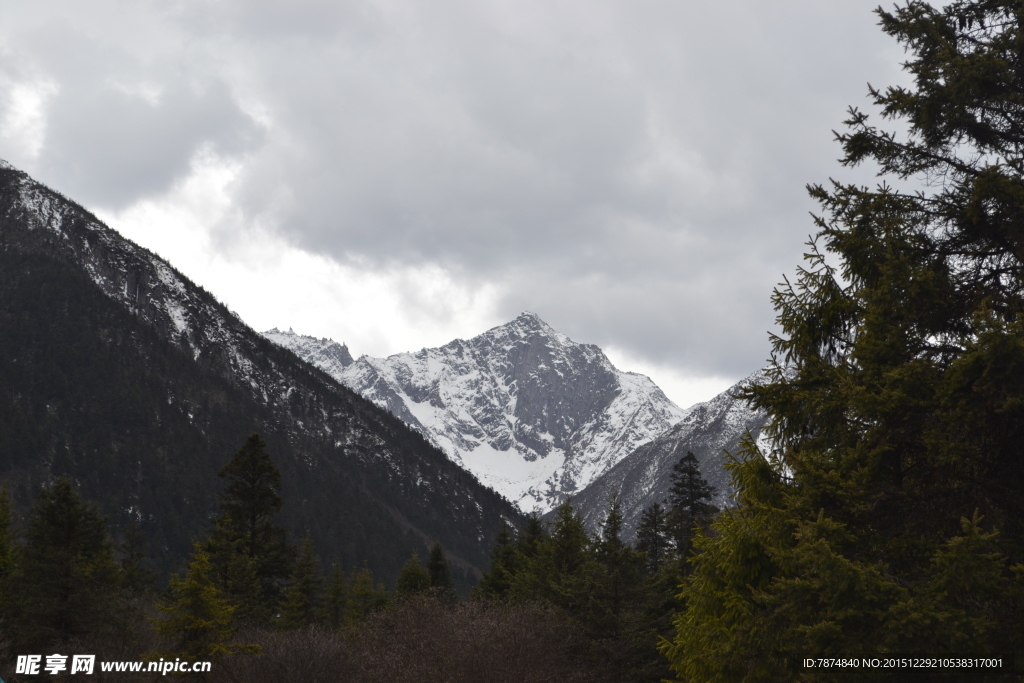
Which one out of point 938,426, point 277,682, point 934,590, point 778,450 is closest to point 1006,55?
point 938,426

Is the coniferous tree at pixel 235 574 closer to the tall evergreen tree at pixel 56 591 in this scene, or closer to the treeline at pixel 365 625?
the treeline at pixel 365 625

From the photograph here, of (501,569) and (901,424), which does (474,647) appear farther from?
(501,569)

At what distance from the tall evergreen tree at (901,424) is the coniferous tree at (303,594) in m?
42.1

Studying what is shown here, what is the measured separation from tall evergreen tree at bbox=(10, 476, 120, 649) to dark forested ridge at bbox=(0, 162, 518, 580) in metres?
115

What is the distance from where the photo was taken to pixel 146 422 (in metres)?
165

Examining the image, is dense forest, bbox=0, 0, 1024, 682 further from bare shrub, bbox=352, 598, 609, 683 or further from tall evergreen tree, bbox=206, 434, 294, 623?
tall evergreen tree, bbox=206, 434, 294, 623

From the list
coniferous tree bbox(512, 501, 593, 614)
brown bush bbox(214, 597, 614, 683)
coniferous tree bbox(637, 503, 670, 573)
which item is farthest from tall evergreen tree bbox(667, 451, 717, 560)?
brown bush bbox(214, 597, 614, 683)

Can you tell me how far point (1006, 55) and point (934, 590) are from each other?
729 cm

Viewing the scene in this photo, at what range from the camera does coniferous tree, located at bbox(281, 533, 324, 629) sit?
4653 centimetres

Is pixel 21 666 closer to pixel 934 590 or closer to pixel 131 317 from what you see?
pixel 934 590

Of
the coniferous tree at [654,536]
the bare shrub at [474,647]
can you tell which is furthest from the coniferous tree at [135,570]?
the coniferous tree at [654,536]

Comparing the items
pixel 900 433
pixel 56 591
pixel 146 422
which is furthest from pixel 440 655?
pixel 146 422

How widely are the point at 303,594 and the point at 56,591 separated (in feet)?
82.9

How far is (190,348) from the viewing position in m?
194
